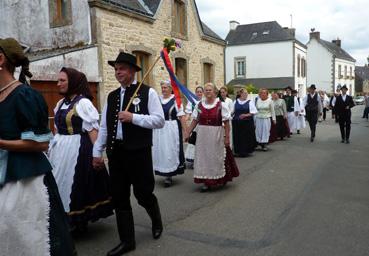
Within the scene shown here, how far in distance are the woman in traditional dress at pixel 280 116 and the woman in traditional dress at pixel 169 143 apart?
6.95 metres

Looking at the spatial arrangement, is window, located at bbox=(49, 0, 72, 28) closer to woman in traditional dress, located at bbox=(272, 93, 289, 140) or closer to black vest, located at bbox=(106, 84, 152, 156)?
woman in traditional dress, located at bbox=(272, 93, 289, 140)

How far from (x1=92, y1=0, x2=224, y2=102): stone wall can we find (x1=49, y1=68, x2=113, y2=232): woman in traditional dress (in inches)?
326

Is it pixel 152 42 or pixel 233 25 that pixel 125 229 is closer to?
pixel 152 42

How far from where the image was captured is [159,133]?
697 cm

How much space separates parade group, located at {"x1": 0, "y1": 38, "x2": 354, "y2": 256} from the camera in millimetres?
2379

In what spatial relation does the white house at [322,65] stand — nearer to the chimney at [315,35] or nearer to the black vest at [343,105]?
the chimney at [315,35]

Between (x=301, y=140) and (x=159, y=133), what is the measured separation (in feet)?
24.8

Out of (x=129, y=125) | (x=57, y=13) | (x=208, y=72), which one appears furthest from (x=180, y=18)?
(x=129, y=125)

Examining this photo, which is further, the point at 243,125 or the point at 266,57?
the point at 266,57

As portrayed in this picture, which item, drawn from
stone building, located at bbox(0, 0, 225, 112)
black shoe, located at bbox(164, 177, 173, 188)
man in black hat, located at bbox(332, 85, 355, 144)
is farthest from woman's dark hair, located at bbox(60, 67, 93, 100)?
man in black hat, located at bbox(332, 85, 355, 144)

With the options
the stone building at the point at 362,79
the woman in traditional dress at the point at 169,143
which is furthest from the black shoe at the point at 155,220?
the stone building at the point at 362,79

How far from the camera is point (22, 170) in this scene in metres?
2.37

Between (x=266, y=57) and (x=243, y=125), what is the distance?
31.2 meters

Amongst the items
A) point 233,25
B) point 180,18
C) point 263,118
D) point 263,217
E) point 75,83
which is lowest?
point 263,217
